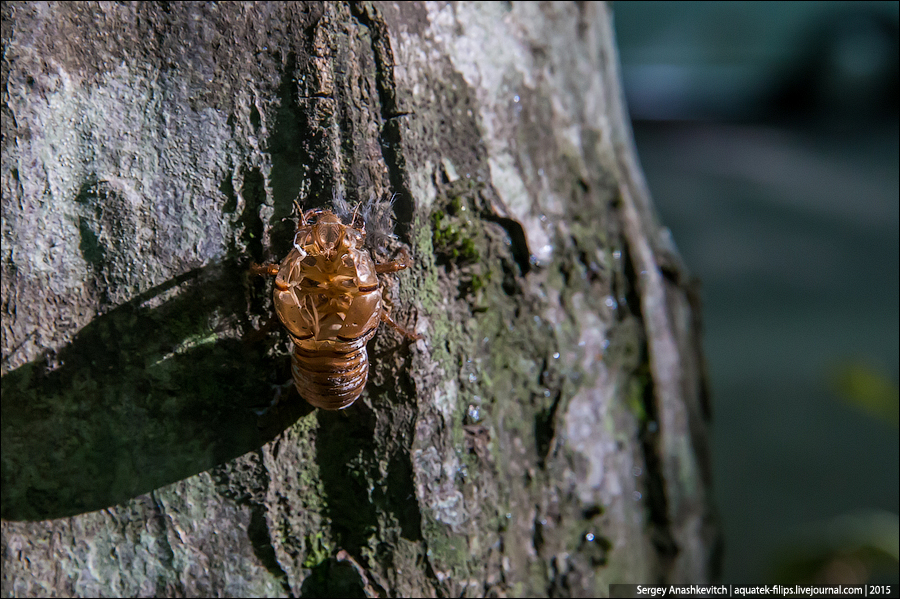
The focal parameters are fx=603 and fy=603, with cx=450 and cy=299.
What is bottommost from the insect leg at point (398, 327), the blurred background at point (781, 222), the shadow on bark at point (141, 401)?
the shadow on bark at point (141, 401)

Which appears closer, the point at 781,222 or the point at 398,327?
the point at 398,327

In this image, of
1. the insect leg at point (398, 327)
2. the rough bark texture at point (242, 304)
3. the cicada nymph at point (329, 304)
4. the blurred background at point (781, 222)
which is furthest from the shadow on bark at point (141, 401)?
the blurred background at point (781, 222)

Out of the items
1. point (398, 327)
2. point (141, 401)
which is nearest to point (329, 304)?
point (398, 327)

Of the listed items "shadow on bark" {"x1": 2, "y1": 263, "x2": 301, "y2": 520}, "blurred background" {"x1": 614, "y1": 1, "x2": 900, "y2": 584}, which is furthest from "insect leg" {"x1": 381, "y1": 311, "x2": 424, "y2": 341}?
"blurred background" {"x1": 614, "y1": 1, "x2": 900, "y2": 584}

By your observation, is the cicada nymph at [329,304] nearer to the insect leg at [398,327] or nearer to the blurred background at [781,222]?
the insect leg at [398,327]

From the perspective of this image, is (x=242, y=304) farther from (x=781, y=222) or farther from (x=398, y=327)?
(x=781, y=222)

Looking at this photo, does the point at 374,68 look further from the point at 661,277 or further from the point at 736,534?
the point at 736,534
